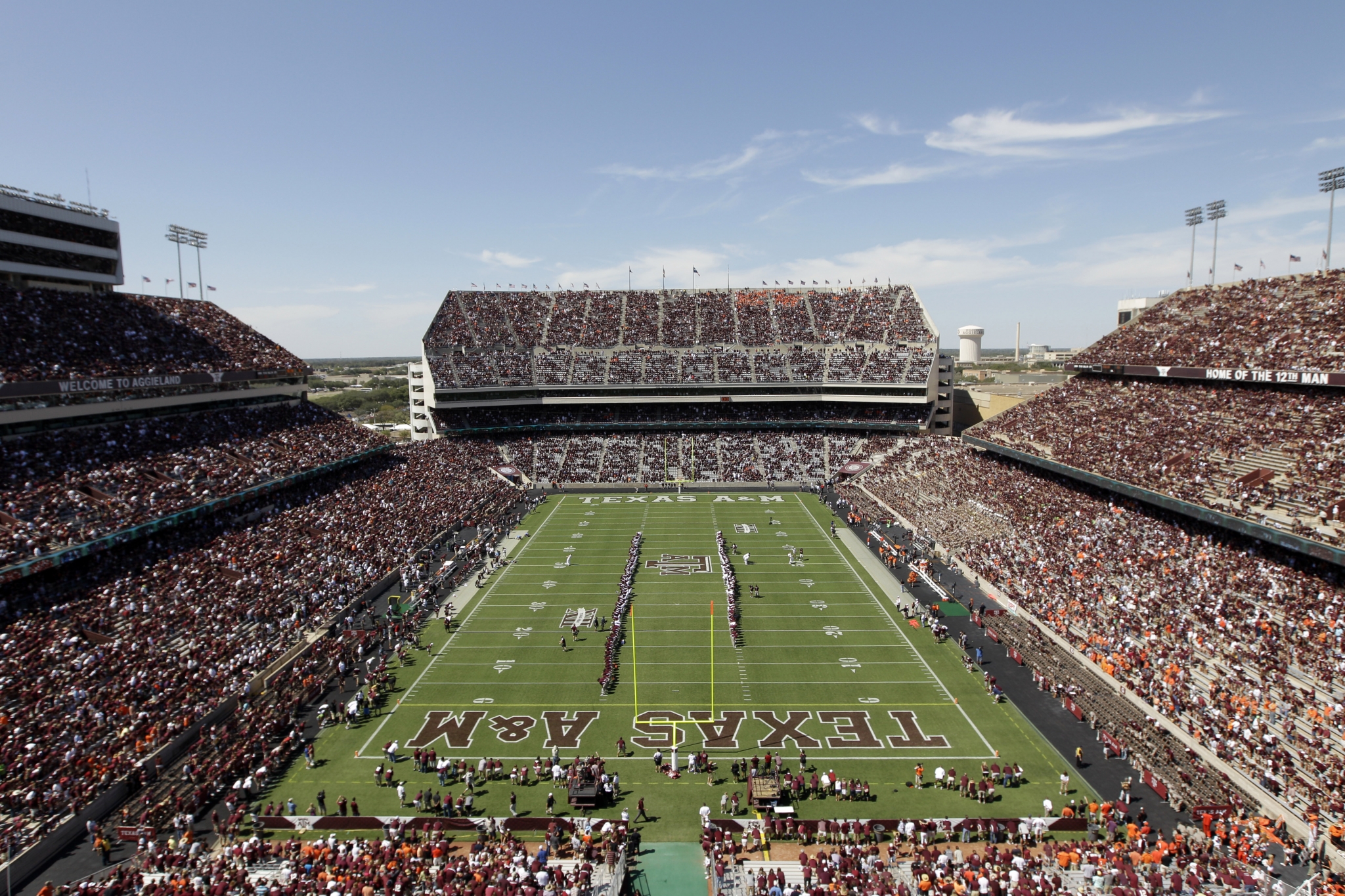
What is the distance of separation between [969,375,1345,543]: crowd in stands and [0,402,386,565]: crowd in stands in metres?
36.4

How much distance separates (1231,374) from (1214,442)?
4.93 m

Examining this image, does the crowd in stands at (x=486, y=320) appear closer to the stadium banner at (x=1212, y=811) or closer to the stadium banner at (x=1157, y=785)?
the stadium banner at (x=1157, y=785)

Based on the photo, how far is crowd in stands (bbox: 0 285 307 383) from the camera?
27.9 meters

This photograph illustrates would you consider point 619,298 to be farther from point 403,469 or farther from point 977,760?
point 977,760

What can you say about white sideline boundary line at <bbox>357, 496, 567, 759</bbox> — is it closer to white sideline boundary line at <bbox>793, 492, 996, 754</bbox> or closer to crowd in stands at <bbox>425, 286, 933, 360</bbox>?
white sideline boundary line at <bbox>793, 492, 996, 754</bbox>

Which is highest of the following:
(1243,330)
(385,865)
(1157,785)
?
(1243,330)

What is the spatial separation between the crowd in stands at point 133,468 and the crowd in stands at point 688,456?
16697mm

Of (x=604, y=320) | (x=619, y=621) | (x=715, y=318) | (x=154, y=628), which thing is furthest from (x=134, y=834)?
(x=715, y=318)

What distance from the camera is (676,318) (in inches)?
2576

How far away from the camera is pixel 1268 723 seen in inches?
664

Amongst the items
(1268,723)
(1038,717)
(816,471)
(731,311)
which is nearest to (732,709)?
(1038,717)

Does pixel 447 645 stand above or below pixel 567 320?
below

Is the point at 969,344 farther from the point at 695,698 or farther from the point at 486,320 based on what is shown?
the point at 695,698

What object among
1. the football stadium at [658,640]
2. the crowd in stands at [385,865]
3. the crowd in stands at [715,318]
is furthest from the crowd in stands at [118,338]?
the crowd in stands at [715,318]
